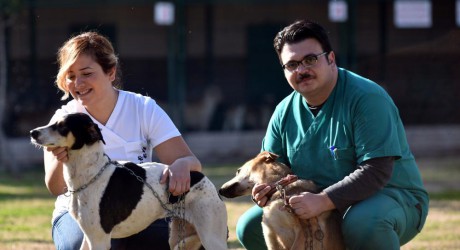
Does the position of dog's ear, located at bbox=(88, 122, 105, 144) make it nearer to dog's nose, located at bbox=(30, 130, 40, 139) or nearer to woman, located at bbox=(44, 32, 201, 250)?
dog's nose, located at bbox=(30, 130, 40, 139)

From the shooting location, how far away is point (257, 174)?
4.89 m

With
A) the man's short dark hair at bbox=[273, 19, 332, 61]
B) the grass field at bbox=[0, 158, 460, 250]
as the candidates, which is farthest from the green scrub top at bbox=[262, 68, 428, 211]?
the grass field at bbox=[0, 158, 460, 250]

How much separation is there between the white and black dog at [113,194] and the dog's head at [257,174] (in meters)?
0.22

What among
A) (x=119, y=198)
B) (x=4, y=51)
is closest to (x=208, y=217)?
(x=119, y=198)

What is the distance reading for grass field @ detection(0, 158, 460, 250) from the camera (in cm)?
762

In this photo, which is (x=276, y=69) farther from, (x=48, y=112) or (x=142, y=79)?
(x=48, y=112)

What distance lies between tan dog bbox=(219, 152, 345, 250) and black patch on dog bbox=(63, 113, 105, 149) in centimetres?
83

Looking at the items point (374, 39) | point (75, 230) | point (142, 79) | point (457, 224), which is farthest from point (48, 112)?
point (75, 230)

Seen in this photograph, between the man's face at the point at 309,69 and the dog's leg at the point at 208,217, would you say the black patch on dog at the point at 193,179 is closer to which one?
the dog's leg at the point at 208,217

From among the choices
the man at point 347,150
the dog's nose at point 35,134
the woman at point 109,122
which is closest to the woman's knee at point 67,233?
the woman at point 109,122

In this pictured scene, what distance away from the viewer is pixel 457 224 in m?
8.73

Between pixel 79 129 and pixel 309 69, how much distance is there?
1.22m

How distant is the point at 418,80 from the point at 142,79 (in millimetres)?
5319

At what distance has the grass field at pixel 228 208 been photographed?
7.62 metres
